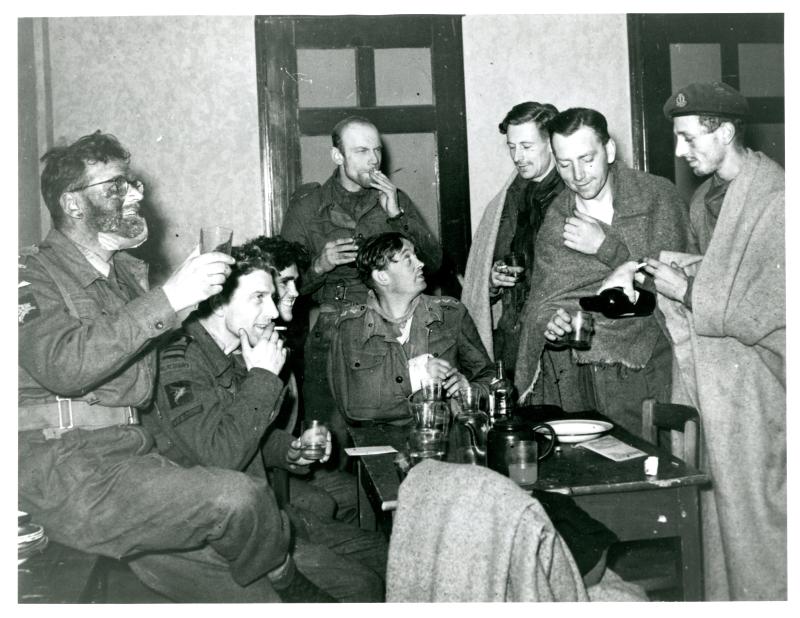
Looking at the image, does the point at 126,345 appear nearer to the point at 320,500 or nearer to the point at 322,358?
the point at 320,500

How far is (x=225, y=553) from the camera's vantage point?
195cm

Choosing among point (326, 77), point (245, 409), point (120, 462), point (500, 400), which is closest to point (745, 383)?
point (500, 400)

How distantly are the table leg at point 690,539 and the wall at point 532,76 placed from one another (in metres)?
2.71

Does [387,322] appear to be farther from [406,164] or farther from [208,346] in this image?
[406,164]

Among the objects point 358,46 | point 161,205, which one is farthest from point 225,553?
point 358,46

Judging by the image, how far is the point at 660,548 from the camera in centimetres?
226

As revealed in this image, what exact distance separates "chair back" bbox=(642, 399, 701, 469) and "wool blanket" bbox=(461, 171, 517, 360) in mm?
1110

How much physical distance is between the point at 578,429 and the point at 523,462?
0.51 m

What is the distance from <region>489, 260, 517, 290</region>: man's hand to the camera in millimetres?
3438

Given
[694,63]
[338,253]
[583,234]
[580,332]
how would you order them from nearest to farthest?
1. [580,332]
2. [583,234]
3. [338,253]
4. [694,63]

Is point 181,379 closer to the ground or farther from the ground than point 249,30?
closer to the ground

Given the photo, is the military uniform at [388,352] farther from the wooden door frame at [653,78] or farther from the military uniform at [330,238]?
the wooden door frame at [653,78]

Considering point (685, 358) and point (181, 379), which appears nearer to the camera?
point (181, 379)

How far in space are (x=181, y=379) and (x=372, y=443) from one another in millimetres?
662
